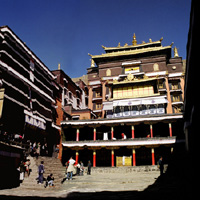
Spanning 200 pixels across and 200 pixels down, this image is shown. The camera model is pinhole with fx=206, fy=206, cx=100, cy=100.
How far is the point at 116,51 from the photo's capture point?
45844mm

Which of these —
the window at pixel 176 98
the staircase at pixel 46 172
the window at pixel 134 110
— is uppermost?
the window at pixel 176 98

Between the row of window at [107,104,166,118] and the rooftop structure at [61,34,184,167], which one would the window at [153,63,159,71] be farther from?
the row of window at [107,104,166,118]

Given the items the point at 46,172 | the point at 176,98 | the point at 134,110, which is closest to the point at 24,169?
the point at 46,172

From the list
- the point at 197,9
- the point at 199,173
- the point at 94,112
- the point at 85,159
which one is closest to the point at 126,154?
the point at 85,159

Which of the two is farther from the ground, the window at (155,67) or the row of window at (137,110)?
the window at (155,67)

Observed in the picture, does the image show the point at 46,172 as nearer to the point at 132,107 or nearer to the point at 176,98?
the point at 132,107

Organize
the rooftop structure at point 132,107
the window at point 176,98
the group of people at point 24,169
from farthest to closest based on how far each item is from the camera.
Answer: the window at point 176,98, the rooftop structure at point 132,107, the group of people at point 24,169

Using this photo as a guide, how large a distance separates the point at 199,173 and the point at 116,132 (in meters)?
25.4

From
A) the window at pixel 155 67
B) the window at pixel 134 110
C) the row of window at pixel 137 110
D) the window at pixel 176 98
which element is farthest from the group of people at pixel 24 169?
the window at pixel 155 67

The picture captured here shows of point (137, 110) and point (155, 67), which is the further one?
point (155, 67)

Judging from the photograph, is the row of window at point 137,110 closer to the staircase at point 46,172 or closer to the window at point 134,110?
the window at point 134,110

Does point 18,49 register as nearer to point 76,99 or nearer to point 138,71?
point 76,99

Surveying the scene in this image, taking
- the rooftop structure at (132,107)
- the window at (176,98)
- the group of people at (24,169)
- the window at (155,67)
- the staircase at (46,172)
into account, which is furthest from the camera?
the window at (155,67)

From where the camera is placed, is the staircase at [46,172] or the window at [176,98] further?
the window at [176,98]
